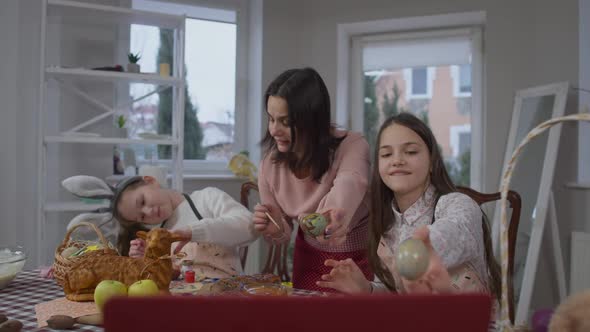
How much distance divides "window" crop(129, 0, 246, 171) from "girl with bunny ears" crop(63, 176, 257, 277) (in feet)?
5.85

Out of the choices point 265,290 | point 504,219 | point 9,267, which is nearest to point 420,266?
point 504,219

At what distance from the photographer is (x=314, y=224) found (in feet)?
4.70

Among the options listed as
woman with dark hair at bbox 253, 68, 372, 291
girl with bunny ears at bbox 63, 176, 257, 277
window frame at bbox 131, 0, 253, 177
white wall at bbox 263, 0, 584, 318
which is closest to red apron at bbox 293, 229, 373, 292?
woman with dark hair at bbox 253, 68, 372, 291

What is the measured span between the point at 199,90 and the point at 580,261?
275cm

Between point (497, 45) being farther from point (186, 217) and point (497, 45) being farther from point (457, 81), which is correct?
point (186, 217)

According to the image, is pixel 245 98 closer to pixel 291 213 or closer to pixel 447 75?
pixel 447 75

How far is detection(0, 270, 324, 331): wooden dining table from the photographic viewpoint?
3.71 feet

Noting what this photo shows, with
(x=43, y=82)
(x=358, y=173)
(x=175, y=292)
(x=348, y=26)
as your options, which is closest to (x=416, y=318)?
(x=175, y=292)

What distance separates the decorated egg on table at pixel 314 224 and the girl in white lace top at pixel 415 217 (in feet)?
0.45

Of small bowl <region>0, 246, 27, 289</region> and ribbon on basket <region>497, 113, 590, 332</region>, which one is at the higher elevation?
ribbon on basket <region>497, 113, 590, 332</region>

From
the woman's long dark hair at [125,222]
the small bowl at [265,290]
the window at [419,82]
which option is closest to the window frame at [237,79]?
the window at [419,82]

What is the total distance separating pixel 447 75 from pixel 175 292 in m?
2.96

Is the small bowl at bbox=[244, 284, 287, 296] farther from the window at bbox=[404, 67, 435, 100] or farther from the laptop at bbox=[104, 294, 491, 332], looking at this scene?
the window at bbox=[404, 67, 435, 100]

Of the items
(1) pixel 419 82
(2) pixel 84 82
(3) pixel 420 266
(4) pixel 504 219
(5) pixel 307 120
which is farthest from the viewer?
(1) pixel 419 82
